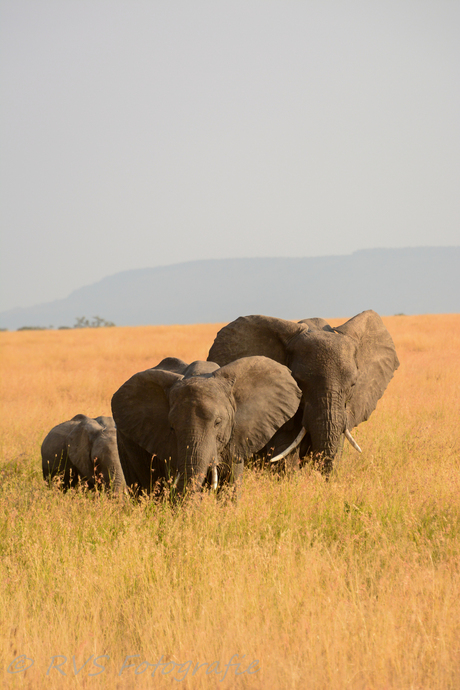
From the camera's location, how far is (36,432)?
10.5 meters

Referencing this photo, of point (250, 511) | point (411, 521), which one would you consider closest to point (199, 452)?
point (250, 511)

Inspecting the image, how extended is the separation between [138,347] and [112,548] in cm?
1769

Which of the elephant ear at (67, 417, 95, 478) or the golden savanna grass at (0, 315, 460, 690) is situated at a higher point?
the elephant ear at (67, 417, 95, 478)

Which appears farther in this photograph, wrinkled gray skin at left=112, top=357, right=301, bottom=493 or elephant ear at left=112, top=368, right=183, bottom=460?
elephant ear at left=112, top=368, right=183, bottom=460

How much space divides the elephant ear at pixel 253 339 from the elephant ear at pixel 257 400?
63.0 inches

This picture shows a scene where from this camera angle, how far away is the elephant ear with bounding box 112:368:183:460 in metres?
5.88

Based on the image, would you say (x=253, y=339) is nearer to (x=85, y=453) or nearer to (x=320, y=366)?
(x=320, y=366)

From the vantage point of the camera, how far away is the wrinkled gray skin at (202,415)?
5.34 metres

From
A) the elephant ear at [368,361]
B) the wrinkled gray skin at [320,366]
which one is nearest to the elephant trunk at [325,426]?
the wrinkled gray skin at [320,366]

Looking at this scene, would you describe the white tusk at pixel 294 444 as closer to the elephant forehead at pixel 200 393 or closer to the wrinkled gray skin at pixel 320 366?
the wrinkled gray skin at pixel 320 366

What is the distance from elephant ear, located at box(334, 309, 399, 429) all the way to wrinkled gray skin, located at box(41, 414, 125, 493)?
2.85m

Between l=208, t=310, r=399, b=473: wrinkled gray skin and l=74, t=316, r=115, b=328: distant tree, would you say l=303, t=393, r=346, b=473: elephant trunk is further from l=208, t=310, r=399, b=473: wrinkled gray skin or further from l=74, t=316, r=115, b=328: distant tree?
l=74, t=316, r=115, b=328: distant tree

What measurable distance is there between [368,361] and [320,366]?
1226 millimetres

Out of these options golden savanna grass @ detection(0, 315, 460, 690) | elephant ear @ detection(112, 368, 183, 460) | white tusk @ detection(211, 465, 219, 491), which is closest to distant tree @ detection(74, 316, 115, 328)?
elephant ear @ detection(112, 368, 183, 460)
